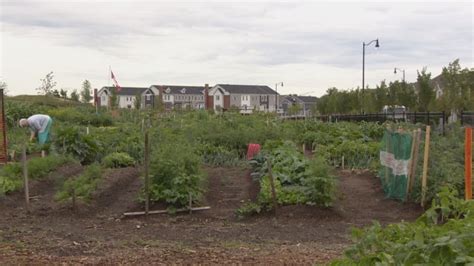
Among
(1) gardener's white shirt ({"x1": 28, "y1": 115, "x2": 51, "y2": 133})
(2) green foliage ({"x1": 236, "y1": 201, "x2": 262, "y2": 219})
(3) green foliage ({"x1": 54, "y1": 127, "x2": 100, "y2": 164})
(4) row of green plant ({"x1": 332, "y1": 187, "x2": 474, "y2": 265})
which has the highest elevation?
(1) gardener's white shirt ({"x1": 28, "y1": 115, "x2": 51, "y2": 133})

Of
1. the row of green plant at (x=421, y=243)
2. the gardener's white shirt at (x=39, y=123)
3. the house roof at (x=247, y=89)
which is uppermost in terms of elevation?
the house roof at (x=247, y=89)

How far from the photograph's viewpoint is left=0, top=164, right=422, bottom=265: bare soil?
20.4 feet

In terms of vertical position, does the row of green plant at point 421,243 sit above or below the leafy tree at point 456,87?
below

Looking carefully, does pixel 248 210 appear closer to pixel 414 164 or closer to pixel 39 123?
pixel 414 164

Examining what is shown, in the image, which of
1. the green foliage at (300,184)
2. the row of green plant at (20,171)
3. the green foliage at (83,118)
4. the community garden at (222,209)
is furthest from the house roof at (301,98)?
the green foliage at (300,184)

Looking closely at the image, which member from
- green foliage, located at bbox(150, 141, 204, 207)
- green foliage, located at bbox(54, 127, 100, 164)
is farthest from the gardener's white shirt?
green foliage, located at bbox(150, 141, 204, 207)

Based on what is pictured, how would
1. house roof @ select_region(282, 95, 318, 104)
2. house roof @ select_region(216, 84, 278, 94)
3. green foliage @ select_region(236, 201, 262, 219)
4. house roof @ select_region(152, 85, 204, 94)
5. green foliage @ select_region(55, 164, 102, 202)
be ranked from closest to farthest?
green foliage @ select_region(236, 201, 262, 219) → green foliage @ select_region(55, 164, 102, 202) → house roof @ select_region(216, 84, 278, 94) → house roof @ select_region(152, 85, 204, 94) → house roof @ select_region(282, 95, 318, 104)

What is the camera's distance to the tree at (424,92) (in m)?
36.2

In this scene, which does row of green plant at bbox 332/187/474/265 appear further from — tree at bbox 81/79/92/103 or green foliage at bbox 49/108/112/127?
tree at bbox 81/79/92/103

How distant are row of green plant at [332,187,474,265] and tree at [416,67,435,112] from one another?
112 feet

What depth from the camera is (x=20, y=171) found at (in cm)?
1197

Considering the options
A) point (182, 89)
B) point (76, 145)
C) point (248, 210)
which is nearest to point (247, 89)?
point (182, 89)

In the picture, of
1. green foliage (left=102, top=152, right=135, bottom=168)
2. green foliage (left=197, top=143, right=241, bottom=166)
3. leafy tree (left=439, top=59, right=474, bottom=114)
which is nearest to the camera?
green foliage (left=102, top=152, right=135, bottom=168)

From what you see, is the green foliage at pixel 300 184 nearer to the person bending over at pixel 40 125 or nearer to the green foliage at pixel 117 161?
the green foliage at pixel 117 161
